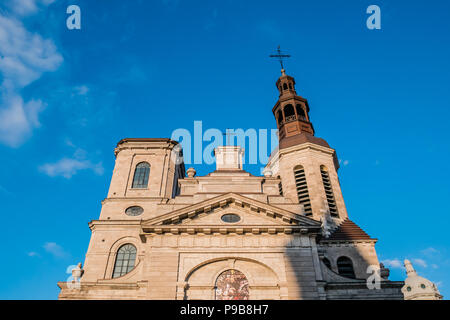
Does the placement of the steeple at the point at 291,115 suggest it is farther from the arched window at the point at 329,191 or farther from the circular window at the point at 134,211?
the circular window at the point at 134,211

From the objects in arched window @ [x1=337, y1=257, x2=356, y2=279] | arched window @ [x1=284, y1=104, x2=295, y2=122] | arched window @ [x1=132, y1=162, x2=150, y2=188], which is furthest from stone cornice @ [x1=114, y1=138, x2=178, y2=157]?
arched window @ [x1=337, y1=257, x2=356, y2=279]

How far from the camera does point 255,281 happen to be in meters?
19.3

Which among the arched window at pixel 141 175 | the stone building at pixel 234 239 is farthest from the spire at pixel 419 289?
the arched window at pixel 141 175

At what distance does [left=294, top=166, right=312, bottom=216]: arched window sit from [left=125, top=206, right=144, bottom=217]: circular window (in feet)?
41.4

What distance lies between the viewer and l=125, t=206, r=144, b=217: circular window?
1096 inches

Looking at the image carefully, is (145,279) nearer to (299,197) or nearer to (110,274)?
(110,274)

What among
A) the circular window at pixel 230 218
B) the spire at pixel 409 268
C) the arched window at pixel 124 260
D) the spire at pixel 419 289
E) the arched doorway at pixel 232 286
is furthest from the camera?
the arched window at pixel 124 260

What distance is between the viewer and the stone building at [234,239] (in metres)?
19.1

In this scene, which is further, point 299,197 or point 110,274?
point 299,197

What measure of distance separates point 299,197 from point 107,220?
14.9 metres

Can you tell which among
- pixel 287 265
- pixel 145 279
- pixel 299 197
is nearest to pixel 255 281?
pixel 287 265

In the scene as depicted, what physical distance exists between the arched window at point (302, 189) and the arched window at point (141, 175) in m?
12.8
